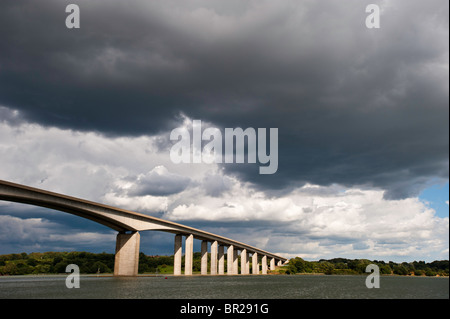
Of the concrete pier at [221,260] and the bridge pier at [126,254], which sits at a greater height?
the bridge pier at [126,254]

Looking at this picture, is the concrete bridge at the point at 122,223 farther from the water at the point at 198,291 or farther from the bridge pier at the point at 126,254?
the water at the point at 198,291

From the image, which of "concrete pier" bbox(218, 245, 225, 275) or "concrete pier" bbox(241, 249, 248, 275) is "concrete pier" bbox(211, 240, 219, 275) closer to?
"concrete pier" bbox(218, 245, 225, 275)

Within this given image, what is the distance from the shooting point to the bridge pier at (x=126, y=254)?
9388 centimetres

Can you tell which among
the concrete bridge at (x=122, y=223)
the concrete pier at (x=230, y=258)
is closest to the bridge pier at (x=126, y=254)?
the concrete bridge at (x=122, y=223)

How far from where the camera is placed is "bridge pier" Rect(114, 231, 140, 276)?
9388cm

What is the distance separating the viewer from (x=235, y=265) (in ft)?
567

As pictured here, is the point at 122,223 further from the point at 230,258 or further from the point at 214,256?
the point at 230,258

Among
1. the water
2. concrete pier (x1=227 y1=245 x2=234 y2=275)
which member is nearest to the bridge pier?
the water

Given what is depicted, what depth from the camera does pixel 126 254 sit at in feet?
310

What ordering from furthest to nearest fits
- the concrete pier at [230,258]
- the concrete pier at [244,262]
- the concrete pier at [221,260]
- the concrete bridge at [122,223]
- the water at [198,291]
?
the concrete pier at [244,262] < the concrete pier at [230,258] < the concrete pier at [221,260] < the concrete bridge at [122,223] < the water at [198,291]
